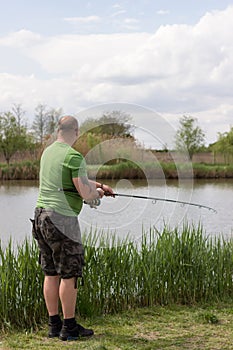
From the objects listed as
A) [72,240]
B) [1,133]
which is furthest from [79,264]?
[1,133]

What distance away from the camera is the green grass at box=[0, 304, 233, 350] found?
3797 mm

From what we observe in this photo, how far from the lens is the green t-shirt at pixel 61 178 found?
372 cm

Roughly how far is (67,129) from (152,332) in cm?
160

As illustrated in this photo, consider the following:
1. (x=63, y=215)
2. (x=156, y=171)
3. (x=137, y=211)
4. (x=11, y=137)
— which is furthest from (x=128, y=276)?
(x=11, y=137)

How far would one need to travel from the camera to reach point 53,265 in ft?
12.6

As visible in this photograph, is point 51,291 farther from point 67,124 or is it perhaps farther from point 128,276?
point 67,124

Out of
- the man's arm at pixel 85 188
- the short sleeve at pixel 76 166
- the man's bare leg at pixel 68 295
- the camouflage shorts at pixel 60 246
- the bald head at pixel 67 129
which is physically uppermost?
the bald head at pixel 67 129

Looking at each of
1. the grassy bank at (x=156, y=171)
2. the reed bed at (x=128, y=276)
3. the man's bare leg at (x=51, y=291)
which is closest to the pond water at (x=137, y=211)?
the grassy bank at (x=156, y=171)

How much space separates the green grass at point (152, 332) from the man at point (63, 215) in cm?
23

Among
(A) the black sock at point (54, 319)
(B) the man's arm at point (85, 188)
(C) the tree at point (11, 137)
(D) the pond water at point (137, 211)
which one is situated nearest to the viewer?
(B) the man's arm at point (85, 188)

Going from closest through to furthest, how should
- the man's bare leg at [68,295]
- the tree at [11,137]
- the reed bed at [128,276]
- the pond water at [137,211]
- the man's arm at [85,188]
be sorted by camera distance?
the man's arm at [85,188] < the man's bare leg at [68,295] < the reed bed at [128,276] < the pond water at [137,211] < the tree at [11,137]

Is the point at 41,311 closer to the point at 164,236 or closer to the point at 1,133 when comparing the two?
the point at 164,236

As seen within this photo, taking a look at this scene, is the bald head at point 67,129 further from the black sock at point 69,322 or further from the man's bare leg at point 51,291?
the black sock at point 69,322

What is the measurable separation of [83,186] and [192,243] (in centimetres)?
160
